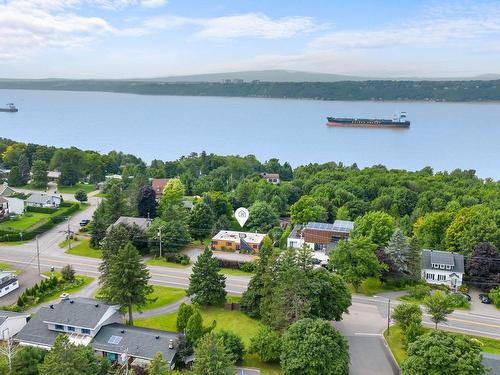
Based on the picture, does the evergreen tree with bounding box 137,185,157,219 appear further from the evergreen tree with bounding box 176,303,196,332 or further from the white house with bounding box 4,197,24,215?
the evergreen tree with bounding box 176,303,196,332

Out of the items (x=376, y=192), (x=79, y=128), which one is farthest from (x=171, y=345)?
(x=79, y=128)

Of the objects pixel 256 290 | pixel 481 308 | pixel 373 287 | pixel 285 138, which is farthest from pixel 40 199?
pixel 285 138

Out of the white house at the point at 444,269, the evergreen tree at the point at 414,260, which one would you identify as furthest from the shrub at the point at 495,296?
the evergreen tree at the point at 414,260

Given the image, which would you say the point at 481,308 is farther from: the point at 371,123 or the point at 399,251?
the point at 371,123

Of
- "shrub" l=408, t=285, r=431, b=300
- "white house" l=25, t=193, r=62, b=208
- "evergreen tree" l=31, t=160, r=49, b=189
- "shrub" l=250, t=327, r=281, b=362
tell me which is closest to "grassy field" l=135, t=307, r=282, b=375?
"shrub" l=250, t=327, r=281, b=362

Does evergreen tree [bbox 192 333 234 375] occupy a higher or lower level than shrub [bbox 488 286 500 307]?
higher

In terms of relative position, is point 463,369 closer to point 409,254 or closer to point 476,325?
point 476,325
